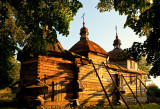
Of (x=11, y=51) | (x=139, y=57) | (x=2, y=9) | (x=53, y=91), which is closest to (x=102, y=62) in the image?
(x=53, y=91)

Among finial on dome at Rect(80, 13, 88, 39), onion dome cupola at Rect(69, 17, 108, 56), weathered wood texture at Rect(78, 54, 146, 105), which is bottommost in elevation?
weathered wood texture at Rect(78, 54, 146, 105)

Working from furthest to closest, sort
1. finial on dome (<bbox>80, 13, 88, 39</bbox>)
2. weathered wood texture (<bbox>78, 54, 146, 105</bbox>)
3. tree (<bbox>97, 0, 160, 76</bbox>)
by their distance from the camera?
finial on dome (<bbox>80, 13, 88, 39</bbox>) < weathered wood texture (<bbox>78, 54, 146, 105</bbox>) < tree (<bbox>97, 0, 160, 76</bbox>)

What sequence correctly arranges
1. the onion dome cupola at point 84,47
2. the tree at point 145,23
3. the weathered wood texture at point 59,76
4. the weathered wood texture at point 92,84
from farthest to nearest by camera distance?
the onion dome cupola at point 84,47
the weathered wood texture at point 92,84
the weathered wood texture at point 59,76
the tree at point 145,23

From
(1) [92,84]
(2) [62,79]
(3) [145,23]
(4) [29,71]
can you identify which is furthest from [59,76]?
(3) [145,23]

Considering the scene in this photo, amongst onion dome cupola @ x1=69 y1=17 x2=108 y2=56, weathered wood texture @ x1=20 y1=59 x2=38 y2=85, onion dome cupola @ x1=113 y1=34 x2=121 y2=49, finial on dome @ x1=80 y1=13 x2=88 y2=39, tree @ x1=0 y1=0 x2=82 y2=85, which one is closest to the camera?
tree @ x1=0 y1=0 x2=82 y2=85

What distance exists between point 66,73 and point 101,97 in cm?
575

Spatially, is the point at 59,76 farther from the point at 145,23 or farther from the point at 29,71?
the point at 145,23

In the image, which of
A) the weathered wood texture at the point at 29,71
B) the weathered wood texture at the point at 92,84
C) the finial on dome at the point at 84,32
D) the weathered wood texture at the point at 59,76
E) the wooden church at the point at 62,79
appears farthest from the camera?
the finial on dome at the point at 84,32

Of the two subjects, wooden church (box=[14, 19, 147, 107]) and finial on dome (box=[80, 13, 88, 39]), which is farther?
finial on dome (box=[80, 13, 88, 39])

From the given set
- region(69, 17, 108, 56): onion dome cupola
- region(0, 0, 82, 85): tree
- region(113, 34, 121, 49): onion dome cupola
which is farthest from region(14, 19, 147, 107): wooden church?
region(113, 34, 121, 49): onion dome cupola

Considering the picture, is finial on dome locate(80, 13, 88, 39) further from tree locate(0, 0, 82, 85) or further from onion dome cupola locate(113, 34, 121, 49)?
onion dome cupola locate(113, 34, 121, 49)

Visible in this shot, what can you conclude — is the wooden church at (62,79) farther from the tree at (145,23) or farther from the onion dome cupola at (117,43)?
the onion dome cupola at (117,43)

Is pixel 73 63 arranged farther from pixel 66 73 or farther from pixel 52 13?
pixel 52 13

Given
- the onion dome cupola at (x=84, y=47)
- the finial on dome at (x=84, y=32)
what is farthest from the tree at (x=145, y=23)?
the finial on dome at (x=84, y=32)
